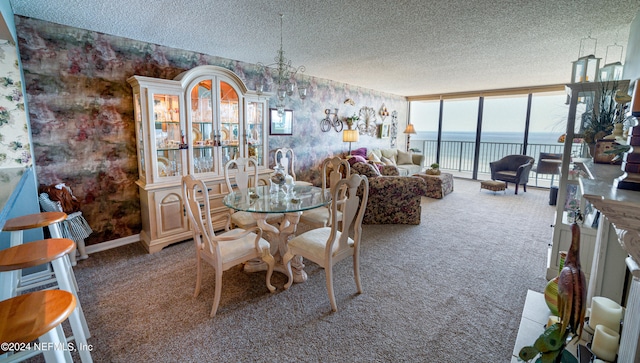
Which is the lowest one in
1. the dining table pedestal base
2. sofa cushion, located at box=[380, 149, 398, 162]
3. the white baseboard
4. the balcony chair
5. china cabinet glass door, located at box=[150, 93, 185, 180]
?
the white baseboard

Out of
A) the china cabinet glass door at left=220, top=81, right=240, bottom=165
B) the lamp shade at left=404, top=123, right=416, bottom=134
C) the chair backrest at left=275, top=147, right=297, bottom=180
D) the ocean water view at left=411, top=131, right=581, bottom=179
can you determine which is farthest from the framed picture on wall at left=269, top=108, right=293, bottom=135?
the ocean water view at left=411, top=131, right=581, bottom=179

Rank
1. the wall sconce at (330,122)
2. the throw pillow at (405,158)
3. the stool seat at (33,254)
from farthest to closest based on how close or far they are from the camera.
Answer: the throw pillow at (405,158) → the wall sconce at (330,122) → the stool seat at (33,254)

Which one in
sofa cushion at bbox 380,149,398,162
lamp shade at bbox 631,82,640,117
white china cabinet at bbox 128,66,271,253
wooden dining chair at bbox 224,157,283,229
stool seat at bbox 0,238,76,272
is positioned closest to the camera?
lamp shade at bbox 631,82,640,117

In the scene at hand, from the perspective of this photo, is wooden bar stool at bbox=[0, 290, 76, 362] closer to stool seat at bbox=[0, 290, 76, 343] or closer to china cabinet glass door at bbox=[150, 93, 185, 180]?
stool seat at bbox=[0, 290, 76, 343]

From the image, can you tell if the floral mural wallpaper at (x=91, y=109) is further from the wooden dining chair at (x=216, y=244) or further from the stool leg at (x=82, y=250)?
the wooden dining chair at (x=216, y=244)

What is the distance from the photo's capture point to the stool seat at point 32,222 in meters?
1.76

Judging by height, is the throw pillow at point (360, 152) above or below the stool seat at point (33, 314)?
above

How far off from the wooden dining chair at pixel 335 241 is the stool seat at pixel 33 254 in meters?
1.47

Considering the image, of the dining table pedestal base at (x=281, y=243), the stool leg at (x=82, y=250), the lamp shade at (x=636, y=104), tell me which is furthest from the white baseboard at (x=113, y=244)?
the lamp shade at (x=636, y=104)

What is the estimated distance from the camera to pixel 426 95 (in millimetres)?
8227

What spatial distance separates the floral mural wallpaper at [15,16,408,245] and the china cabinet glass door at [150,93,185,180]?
15.6 inches

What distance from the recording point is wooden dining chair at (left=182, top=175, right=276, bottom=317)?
2.09m

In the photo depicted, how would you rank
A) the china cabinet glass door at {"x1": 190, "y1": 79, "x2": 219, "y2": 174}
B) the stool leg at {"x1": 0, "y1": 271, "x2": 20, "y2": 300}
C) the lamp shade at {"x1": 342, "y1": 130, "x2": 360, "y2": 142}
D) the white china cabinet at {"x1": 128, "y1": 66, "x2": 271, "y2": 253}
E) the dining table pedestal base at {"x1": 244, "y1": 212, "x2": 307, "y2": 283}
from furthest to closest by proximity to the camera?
the lamp shade at {"x1": 342, "y1": 130, "x2": 360, "y2": 142}
the china cabinet glass door at {"x1": 190, "y1": 79, "x2": 219, "y2": 174}
the white china cabinet at {"x1": 128, "y1": 66, "x2": 271, "y2": 253}
the dining table pedestal base at {"x1": 244, "y1": 212, "x2": 307, "y2": 283}
the stool leg at {"x1": 0, "y1": 271, "x2": 20, "y2": 300}

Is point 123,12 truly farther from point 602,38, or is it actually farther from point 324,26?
point 602,38
